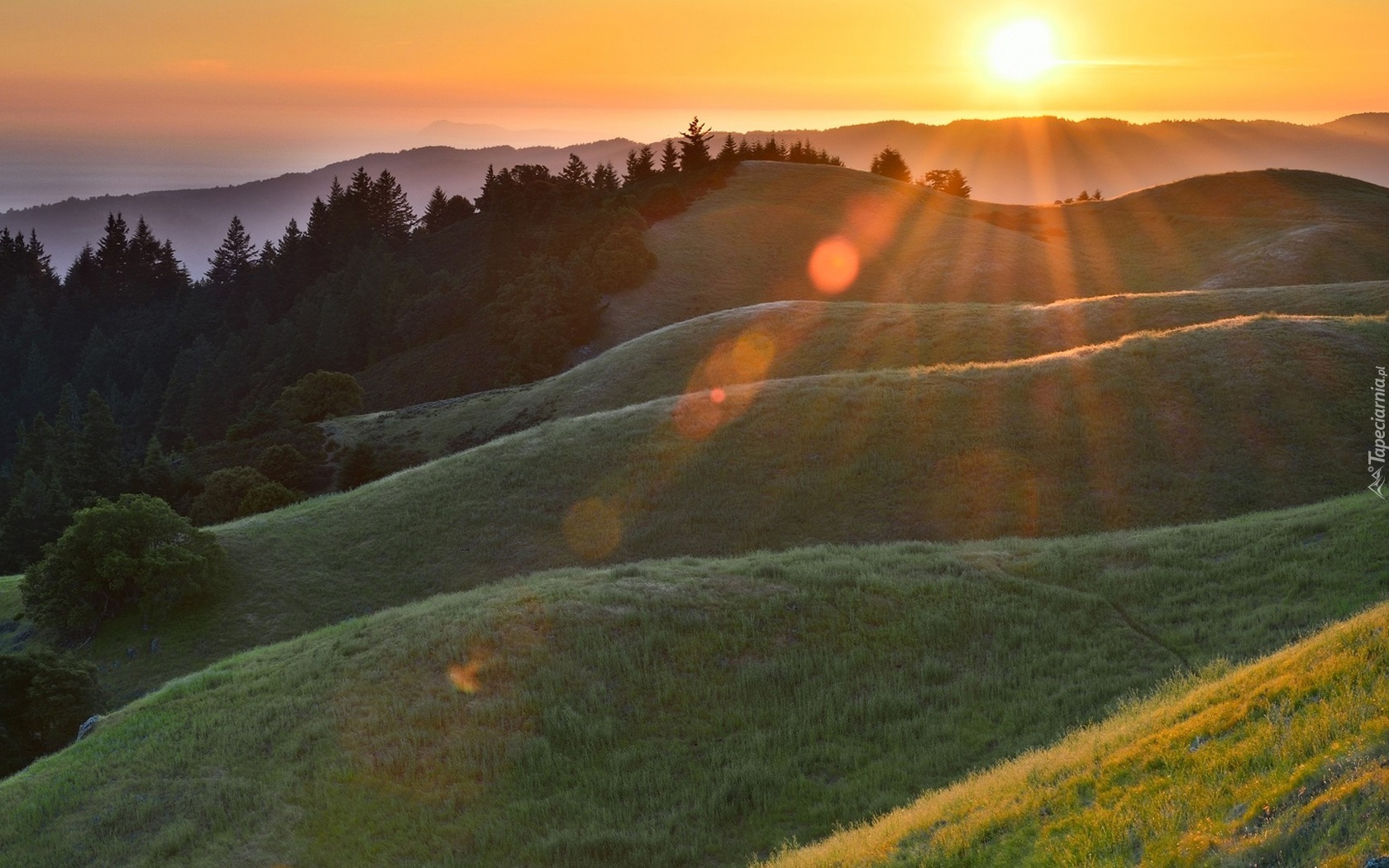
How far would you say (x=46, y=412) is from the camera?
136500 millimetres

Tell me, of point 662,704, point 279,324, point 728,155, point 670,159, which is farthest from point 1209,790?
point 670,159

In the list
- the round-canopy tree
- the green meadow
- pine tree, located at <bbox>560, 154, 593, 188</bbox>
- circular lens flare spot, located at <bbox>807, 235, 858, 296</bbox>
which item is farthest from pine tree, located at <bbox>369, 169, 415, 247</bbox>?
the round-canopy tree

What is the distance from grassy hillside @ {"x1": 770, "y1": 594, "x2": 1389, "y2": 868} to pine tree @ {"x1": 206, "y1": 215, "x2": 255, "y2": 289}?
17006 centimetres

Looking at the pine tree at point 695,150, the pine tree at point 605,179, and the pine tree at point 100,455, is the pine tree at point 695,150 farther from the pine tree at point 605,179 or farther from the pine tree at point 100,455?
the pine tree at point 100,455

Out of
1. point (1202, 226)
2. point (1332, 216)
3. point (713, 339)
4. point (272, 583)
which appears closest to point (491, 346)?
point (713, 339)

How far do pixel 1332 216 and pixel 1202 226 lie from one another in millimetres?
12201

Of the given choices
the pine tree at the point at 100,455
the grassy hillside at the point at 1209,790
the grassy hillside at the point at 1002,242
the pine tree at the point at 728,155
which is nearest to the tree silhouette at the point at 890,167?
the pine tree at the point at 728,155

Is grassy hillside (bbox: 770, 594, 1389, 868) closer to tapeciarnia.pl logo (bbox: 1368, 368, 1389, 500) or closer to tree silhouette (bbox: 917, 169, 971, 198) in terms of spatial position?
tapeciarnia.pl logo (bbox: 1368, 368, 1389, 500)

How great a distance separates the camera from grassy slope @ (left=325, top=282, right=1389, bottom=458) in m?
56.2

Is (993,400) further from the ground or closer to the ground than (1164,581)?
further from the ground

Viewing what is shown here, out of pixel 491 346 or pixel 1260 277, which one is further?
pixel 491 346

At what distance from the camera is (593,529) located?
37.9 meters

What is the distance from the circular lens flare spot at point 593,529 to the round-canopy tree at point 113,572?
14626 mm

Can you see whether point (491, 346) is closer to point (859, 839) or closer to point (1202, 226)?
point (1202, 226)
